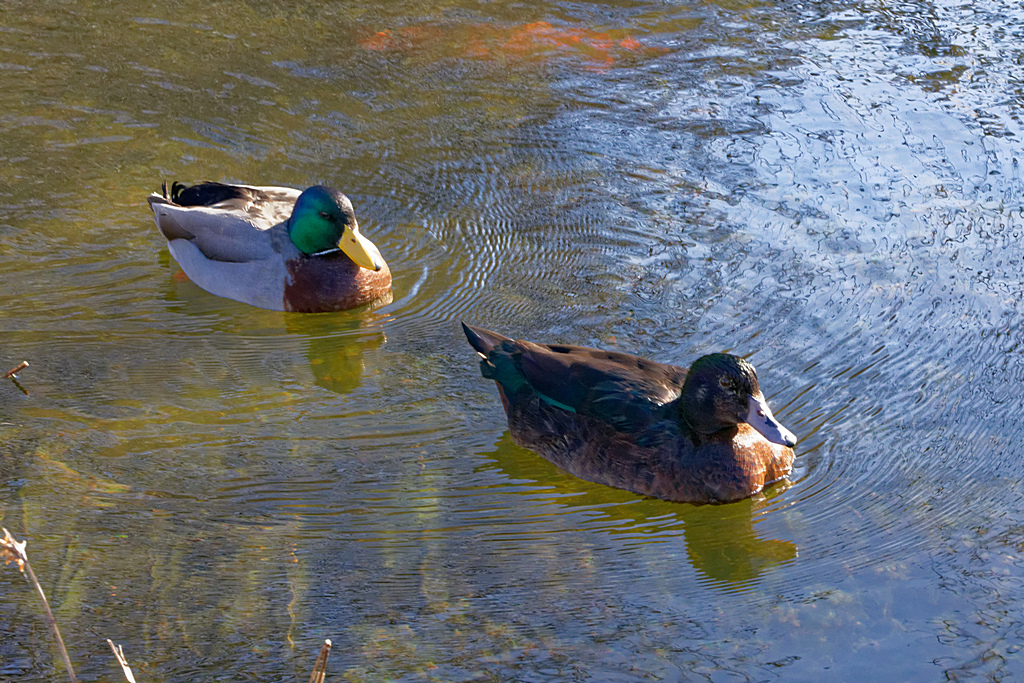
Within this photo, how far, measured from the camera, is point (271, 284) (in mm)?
6906

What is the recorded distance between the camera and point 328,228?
6.89 meters

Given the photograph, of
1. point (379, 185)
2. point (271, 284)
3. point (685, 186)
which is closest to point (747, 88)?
point (685, 186)

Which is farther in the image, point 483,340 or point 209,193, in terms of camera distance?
point 209,193

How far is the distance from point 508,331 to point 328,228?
4.51ft

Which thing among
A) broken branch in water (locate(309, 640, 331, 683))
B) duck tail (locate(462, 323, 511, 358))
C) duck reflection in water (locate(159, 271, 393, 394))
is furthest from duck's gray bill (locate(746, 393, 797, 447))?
broken branch in water (locate(309, 640, 331, 683))

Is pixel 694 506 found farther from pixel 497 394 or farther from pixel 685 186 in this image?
pixel 685 186

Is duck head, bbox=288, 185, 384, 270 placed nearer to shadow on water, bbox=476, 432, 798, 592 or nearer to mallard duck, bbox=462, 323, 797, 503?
mallard duck, bbox=462, 323, 797, 503

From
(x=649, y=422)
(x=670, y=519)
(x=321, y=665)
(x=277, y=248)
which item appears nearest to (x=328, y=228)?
(x=277, y=248)

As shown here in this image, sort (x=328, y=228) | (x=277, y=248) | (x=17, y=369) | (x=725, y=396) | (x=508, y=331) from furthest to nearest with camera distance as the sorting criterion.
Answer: (x=277, y=248), (x=328, y=228), (x=508, y=331), (x=17, y=369), (x=725, y=396)

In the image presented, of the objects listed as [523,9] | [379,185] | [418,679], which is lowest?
[418,679]

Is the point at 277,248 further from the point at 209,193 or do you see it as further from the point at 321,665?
the point at 321,665

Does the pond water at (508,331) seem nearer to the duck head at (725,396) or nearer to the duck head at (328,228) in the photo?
the duck head at (328,228)

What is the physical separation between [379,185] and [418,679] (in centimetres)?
456

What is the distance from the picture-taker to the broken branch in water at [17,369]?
5.56 meters
